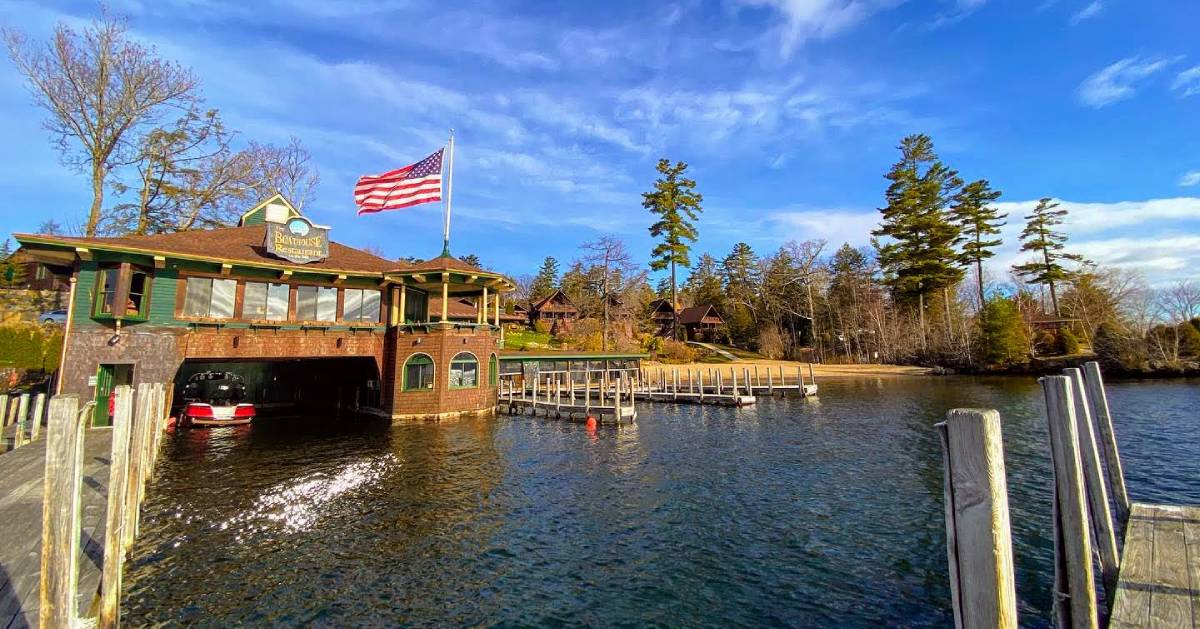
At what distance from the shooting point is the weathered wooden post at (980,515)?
286 cm

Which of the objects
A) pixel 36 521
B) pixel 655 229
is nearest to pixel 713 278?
pixel 655 229

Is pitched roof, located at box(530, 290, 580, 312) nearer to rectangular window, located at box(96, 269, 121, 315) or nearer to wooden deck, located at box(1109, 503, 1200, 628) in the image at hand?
rectangular window, located at box(96, 269, 121, 315)

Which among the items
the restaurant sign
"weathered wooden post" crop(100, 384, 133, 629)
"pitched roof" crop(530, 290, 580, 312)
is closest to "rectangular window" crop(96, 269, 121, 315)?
the restaurant sign

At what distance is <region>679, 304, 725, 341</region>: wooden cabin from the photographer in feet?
235

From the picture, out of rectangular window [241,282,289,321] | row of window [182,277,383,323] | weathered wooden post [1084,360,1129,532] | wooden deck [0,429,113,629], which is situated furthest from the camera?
rectangular window [241,282,289,321]

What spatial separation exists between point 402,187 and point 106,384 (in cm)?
1365

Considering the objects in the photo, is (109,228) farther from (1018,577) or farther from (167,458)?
(1018,577)

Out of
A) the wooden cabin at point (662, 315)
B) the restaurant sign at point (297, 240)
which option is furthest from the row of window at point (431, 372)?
the wooden cabin at point (662, 315)

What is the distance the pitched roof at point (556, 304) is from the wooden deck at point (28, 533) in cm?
5934

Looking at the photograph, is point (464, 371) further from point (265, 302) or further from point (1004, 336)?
point (1004, 336)

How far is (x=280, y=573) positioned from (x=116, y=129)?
111 ft

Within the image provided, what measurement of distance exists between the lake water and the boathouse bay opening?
7.49m

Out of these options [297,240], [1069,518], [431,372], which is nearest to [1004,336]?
[431,372]

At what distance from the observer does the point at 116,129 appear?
29547mm
